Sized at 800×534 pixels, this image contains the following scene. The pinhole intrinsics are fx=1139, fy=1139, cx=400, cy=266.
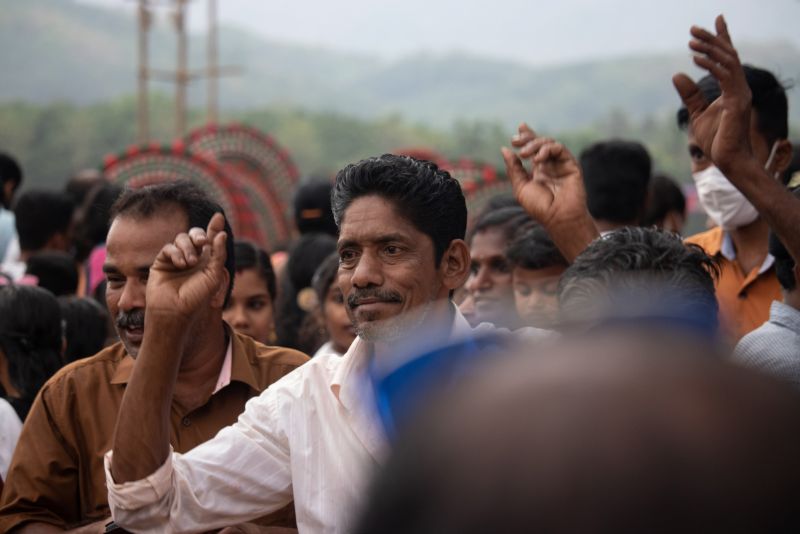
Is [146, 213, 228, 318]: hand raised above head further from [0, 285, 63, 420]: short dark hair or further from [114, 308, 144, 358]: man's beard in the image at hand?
[0, 285, 63, 420]: short dark hair

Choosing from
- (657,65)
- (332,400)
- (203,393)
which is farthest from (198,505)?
(657,65)

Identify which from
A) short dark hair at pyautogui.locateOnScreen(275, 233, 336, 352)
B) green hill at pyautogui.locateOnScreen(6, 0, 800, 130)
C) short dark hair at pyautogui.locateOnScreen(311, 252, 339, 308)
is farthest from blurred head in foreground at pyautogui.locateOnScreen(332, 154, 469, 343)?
green hill at pyautogui.locateOnScreen(6, 0, 800, 130)

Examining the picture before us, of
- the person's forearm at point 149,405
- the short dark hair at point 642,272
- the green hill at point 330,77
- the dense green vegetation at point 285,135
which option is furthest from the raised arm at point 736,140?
the green hill at point 330,77

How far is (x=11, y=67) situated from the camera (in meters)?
81.2

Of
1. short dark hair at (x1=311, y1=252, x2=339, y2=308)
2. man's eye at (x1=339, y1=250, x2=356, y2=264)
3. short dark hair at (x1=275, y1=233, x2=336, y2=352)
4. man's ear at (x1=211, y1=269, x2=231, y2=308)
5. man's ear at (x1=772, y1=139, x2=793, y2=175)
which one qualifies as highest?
man's ear at (x1=772, y1=139, x2=793, y2=175)

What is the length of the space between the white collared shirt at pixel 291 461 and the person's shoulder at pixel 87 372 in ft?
2.33

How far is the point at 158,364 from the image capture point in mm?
2498

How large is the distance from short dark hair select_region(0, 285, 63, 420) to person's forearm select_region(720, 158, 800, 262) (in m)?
2.51

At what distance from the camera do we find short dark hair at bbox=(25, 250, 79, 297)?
5.88 meters

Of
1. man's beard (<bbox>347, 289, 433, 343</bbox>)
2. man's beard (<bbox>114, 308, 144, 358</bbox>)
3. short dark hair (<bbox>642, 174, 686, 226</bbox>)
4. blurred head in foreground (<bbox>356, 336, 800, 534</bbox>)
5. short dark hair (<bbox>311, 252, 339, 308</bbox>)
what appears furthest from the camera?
short dark hair (<bbox>642, 174, 686, 226</bbox>)

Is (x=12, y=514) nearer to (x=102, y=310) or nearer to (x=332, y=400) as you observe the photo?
(x=332, y=400)

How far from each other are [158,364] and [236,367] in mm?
814

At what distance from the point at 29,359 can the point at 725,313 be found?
2.55 meters

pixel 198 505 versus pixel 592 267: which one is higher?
pixel 592 267
